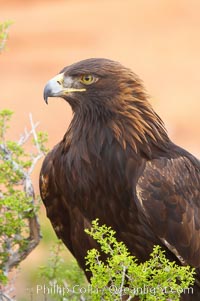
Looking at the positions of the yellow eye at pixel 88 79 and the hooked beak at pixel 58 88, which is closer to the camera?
the hooked beak at pixel 58 88

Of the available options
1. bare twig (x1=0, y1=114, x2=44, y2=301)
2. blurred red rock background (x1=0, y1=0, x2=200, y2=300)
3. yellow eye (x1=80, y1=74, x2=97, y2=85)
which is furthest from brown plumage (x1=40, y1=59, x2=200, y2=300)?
blurred red rock background (x1=0, y1=0, x2=200, y2=300)

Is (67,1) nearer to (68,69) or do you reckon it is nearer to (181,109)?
(181,109)

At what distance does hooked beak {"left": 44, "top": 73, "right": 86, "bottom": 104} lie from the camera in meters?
7.58

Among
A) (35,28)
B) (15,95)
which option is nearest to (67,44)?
(35,28)

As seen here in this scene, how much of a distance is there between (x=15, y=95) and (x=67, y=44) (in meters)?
3.27

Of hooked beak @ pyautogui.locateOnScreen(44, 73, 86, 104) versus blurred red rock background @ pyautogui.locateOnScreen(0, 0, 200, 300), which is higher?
blurred red rock background @ pyautogui.locateOnScreen(0, 0, 200, 300)

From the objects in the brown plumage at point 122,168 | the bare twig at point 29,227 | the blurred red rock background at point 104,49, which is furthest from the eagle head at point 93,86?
the blurred red rock background at point 104,49

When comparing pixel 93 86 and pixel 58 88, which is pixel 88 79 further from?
pixel 58 88

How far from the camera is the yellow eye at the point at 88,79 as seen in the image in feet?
25.3

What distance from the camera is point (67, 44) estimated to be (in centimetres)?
2541

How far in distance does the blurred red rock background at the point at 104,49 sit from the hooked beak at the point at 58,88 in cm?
1149

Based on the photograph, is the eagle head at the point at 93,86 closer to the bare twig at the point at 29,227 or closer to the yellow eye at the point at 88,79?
the yellow eye at the point at 88,79

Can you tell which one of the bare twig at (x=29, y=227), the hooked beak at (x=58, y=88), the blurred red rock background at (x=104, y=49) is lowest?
the bare twig at (x=29, y=227)

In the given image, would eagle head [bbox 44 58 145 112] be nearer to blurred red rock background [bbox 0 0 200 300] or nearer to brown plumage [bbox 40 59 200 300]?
brown plumage [bbox 40 59 200 300]
